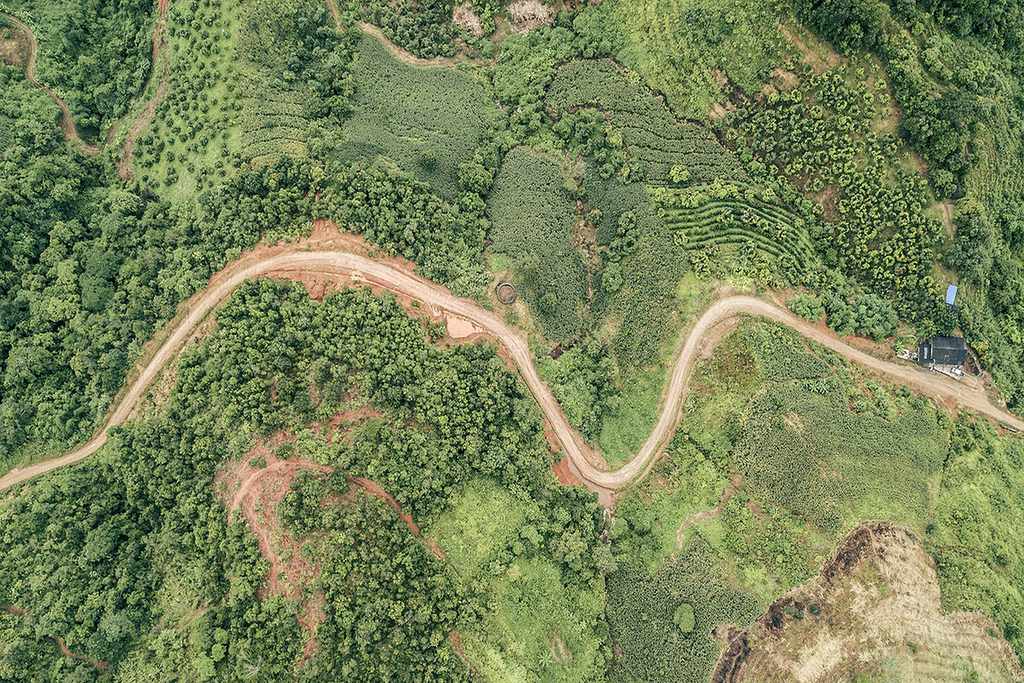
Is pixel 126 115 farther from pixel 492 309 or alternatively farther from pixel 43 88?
pixel 492 309

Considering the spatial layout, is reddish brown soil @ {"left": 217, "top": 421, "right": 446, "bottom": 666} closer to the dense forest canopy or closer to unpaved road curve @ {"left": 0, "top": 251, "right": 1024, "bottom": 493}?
the dense forest canopy

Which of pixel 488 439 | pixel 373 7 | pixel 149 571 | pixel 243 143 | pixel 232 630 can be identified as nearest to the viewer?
pixel 232 630

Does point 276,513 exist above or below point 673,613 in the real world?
above

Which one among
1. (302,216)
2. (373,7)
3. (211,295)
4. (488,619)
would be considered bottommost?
(488,619)

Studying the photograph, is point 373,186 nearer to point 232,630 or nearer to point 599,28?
point 599,28

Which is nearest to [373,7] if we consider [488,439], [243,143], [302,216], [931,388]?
[243,143]

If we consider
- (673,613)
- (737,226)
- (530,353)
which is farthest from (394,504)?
(737,226)

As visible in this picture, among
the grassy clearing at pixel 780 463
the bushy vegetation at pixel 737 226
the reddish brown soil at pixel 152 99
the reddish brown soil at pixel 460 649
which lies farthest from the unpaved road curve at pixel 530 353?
the reddish brown soil at pixel 152 99
